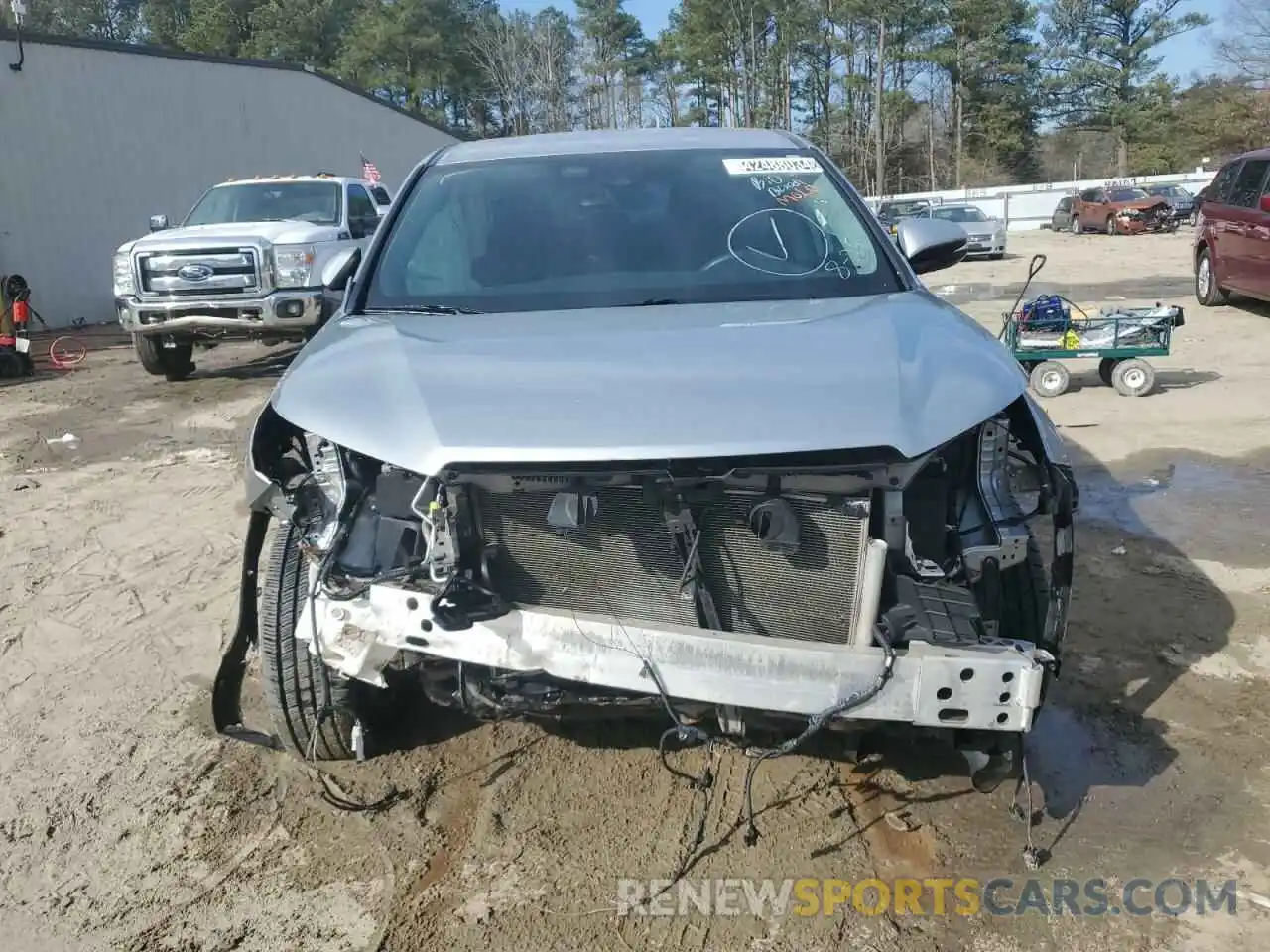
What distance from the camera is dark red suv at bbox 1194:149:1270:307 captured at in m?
11.9

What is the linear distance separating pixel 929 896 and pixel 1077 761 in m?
0.88

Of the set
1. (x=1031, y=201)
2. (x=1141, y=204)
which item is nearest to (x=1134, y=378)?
(x=1141, y=204)

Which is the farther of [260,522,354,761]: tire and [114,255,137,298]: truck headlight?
[114,255,137,298]: truck headlight

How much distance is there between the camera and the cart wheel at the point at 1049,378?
851 cm

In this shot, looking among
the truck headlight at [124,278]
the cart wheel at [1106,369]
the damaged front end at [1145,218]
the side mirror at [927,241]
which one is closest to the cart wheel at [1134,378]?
the cart wheel at [1106,369]

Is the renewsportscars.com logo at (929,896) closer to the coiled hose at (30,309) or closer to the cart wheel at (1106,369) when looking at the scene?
the cart wheel at (1106,369)

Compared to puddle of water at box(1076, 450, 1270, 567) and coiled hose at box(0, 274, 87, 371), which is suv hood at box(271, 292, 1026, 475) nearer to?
puddle of water at box(1076, 450, 1270, 567)

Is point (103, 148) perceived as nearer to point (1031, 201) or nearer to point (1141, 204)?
point (1141, 204)

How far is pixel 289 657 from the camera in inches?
115

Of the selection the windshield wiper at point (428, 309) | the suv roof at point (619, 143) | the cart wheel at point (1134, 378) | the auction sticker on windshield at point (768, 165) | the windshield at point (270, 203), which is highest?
the windshield at point (270, 203)

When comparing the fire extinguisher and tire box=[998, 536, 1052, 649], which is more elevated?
the fire extinguisher

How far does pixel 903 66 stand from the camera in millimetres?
57438

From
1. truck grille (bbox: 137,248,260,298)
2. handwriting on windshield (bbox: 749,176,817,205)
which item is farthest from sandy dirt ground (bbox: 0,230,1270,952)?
truck grille (bbox: 137,248,260,298)

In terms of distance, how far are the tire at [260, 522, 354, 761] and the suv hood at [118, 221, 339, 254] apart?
7895 mm
